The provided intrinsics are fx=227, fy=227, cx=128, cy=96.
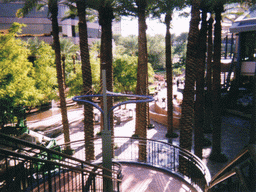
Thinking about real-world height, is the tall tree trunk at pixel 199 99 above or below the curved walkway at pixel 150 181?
above

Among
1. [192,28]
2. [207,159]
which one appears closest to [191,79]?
[192,28]

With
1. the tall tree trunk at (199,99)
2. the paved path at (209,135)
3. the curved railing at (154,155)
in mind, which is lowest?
the paved path at (209,135)

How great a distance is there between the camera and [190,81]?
31.9 feet

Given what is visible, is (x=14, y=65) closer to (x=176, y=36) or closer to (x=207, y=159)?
(x=207, y=159)

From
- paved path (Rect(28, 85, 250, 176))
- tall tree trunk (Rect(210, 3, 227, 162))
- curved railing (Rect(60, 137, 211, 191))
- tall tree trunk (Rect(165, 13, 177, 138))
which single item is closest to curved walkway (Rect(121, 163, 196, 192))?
curved railing (Rect(60, 137, 211, 191))

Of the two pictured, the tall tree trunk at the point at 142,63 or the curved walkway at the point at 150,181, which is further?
the tall tree trunk at the point at 142,63

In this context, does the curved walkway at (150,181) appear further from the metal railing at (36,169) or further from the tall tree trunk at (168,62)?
the tall tree trunk at (168,62)

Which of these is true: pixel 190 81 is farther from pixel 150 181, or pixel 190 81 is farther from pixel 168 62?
pixel 168 62

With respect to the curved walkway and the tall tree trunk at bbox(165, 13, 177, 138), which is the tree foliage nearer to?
the curved walkway

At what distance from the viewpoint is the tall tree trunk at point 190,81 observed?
9.48 meters

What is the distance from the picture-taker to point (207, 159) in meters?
14.1

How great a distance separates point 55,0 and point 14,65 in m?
4.70

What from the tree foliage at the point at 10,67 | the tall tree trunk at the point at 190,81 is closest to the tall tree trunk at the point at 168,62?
the tall tree trunk at the point at 190,81

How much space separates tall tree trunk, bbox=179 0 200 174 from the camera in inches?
373
